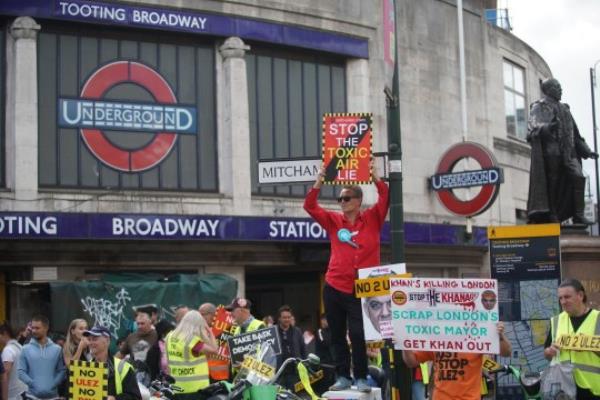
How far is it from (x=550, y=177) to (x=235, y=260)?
1151 centimetres

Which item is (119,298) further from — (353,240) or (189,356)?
(353,240)

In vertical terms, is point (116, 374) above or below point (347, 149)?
below

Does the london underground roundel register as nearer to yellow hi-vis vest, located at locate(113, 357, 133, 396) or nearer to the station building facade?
the station building facade

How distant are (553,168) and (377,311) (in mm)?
7667

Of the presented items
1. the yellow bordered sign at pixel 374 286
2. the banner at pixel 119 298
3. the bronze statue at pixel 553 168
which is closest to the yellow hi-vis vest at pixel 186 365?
the yellow bordered sign at pixel 374 286

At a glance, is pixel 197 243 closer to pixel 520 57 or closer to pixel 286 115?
pixel 286 115

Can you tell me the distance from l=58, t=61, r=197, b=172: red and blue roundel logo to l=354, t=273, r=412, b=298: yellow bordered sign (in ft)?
53.4

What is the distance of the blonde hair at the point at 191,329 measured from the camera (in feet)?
41.1

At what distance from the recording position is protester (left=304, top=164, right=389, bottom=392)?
10.2 metres

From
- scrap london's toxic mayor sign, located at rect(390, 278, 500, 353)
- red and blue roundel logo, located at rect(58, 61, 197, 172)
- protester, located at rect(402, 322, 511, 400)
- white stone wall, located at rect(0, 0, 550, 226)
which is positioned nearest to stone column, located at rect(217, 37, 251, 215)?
white stone wall, located at rect(0, 0, 550, 226)

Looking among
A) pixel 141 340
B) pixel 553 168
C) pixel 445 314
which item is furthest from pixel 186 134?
pixel 445 314

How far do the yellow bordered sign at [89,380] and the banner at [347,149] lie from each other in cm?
291

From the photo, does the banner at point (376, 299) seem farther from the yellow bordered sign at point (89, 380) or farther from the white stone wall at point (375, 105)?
the white stone wall at point (375, 105)

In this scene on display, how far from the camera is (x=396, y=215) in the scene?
11.2 meters
